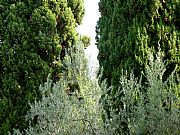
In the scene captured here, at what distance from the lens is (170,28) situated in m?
4.94

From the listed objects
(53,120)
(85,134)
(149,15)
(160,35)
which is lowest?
(85,134)

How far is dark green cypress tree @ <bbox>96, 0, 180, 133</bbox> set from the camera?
4836 mm

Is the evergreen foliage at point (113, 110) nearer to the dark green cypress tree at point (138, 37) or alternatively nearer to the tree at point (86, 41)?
the dark green cypress tree at point (138, 37)

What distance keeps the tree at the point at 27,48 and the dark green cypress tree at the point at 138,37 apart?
1.16 meters

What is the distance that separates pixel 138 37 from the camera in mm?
4879

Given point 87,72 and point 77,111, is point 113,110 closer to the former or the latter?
point 77,111

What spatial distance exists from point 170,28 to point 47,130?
1.97 metres

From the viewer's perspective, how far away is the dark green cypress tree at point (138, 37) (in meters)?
4.84

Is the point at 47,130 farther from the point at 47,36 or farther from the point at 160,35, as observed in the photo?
the point at 47,36

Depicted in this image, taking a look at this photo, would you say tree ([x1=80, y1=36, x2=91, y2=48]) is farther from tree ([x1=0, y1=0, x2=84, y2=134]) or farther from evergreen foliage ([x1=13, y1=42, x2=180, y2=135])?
evergreen foliage ([x1=13, y1=42, x2=180, y2=135])

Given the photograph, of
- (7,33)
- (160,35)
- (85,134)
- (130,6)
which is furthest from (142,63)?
(7,33)

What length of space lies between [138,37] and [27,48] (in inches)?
82.6

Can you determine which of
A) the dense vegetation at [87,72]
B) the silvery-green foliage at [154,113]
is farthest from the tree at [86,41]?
the silvery-green foliage at [154,113]

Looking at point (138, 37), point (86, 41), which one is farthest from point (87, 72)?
point (86, 41)
